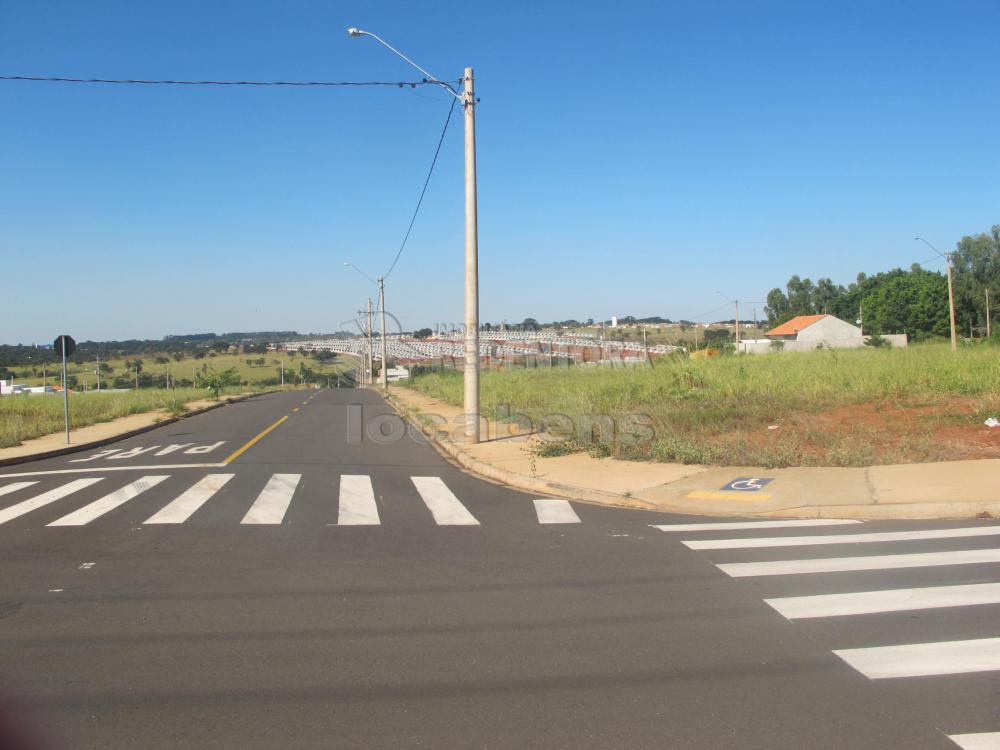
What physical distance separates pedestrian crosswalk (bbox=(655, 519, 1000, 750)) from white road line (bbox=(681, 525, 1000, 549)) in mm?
10

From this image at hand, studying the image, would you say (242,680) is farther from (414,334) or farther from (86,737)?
(414,334)

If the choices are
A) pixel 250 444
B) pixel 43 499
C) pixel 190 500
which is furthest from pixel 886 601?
pixel 250 444

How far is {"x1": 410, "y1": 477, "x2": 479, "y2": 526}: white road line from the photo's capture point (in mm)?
10102

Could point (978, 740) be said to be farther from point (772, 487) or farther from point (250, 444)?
point (250, 444)

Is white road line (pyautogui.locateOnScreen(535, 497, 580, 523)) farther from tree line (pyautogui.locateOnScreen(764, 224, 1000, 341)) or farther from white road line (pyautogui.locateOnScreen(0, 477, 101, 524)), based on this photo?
tree line (pyautogui.locateOnScreen(764, 224, 1000, 341))

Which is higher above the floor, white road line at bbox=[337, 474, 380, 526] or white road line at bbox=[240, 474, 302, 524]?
white road line at bbox=[240, 474, 302, 524]

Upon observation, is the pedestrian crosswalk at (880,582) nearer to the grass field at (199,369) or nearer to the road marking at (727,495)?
the road marking at (727,495)

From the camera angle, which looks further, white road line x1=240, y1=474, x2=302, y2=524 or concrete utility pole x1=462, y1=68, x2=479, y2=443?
concrete utility pole x1=462, y1=68, x2=479, y2=443

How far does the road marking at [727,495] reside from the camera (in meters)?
10.6

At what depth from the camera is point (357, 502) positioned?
1144 cm

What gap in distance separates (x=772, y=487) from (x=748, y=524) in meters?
1.63

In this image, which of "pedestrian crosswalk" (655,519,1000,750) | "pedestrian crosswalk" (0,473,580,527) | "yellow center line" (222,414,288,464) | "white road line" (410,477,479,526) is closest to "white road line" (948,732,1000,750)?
"pedestrian crosswalk" (655,519,1000,750)

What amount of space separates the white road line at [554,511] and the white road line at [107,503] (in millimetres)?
5659

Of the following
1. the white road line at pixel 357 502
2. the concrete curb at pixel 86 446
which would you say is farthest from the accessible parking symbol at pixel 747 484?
the concrete curb at pixel 86 446
